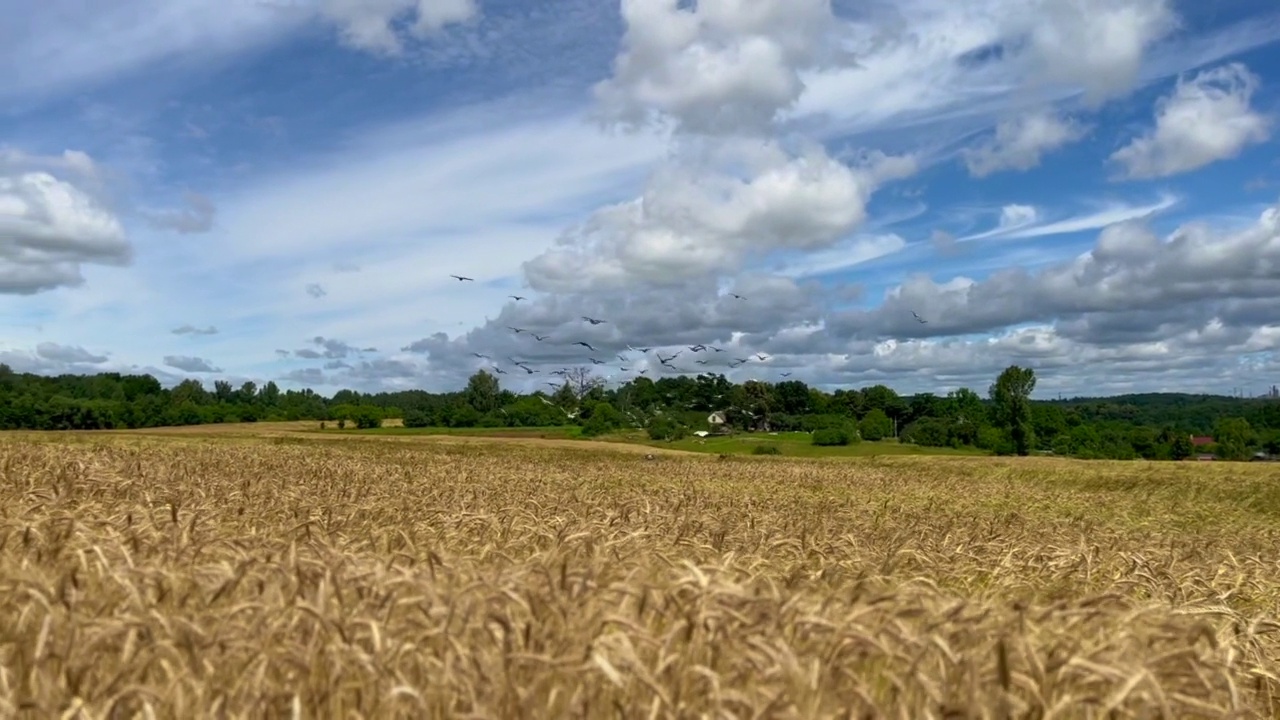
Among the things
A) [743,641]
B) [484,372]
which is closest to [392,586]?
[743,641]

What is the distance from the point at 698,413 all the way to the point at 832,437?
25837 mm

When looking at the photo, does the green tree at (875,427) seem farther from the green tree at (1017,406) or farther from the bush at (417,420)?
the bush at (417,420)

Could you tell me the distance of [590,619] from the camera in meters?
3.70

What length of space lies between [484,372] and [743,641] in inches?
7173

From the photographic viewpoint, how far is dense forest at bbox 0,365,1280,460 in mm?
119500

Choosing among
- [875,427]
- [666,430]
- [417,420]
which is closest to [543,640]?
[666,430]

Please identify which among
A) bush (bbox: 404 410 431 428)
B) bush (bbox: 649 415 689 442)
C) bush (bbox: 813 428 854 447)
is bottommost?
bush (bbox: 813 428 854 447)

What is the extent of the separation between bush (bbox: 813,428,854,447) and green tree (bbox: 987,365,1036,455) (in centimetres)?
3628

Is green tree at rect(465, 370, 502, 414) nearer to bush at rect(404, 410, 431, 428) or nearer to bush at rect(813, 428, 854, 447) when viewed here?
bush at rect(404, 410, 431, 428)

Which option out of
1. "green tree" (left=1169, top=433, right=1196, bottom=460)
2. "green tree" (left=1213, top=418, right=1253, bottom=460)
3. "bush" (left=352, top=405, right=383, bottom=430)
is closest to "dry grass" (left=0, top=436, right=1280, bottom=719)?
"bush" (left=352, top=405, right=383, bottom=430)

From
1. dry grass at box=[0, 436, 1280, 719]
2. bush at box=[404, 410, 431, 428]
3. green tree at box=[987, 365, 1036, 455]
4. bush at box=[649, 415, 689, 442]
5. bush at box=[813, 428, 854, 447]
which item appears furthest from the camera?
green tree at box=[987, 365, 1036, 455]

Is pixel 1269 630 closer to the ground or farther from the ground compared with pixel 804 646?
closer to the ground

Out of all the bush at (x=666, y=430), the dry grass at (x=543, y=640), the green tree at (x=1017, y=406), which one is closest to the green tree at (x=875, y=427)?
the green tree at (x=1017, y=406)

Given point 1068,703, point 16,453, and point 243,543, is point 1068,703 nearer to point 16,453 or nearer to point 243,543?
point 243,543
